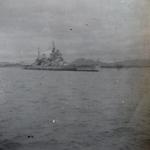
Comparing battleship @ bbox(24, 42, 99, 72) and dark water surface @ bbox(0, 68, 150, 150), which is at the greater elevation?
battleship @ bbox(24, 42, 99, 72)

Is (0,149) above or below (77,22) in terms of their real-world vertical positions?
below

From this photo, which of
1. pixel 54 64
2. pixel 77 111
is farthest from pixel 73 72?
pixel 77 111

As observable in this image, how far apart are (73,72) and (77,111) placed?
249 mm

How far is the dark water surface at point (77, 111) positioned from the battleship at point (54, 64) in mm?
33

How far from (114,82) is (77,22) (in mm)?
445

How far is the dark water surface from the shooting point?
1514mm

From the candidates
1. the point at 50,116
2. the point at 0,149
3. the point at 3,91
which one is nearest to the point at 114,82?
the point at 50,116

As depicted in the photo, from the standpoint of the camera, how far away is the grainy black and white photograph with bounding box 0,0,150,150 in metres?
1.51

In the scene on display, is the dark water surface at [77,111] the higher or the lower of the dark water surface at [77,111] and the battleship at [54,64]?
the lower

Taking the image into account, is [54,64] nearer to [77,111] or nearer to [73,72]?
[73,72]

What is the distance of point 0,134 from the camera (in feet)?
5.07

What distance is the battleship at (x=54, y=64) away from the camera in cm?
151

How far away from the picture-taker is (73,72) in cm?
153

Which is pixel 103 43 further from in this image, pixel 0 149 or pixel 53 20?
pixel 0 149
